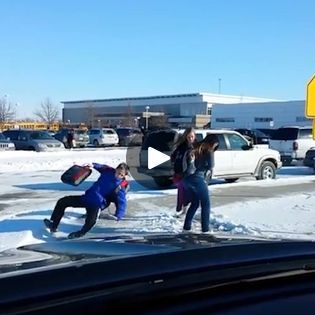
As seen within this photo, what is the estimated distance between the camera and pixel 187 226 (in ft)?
33.8

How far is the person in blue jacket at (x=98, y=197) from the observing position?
32.8 ft

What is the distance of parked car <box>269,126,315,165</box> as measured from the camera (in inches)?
1057

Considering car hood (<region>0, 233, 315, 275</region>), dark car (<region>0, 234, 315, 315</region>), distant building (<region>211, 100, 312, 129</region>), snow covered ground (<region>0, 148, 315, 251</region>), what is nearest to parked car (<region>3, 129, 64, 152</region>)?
snow covered ground (<region>0, 148, 315, 251</region>)

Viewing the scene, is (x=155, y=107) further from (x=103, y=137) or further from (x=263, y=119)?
(x=103, y=137)

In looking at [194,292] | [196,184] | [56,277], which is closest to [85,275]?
[56,277]

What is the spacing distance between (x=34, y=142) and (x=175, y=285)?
38874 mm

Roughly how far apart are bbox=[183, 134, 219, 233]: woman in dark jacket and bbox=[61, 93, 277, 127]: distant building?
11469 centimetres

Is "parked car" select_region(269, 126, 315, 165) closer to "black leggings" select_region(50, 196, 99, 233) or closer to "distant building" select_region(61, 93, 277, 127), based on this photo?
"black leggings" select_region(50, 196, 99, 233)

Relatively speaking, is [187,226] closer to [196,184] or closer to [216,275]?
[196,184]

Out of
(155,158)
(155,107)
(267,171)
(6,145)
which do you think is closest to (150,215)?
(155,158)

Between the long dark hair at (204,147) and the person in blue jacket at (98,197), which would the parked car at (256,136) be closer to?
the long dark hair at (204,147)

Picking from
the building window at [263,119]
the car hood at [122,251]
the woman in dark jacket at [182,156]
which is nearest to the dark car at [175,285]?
the car hood at [122,251]

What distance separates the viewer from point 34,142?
131 ft

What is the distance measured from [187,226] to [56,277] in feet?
28.0
